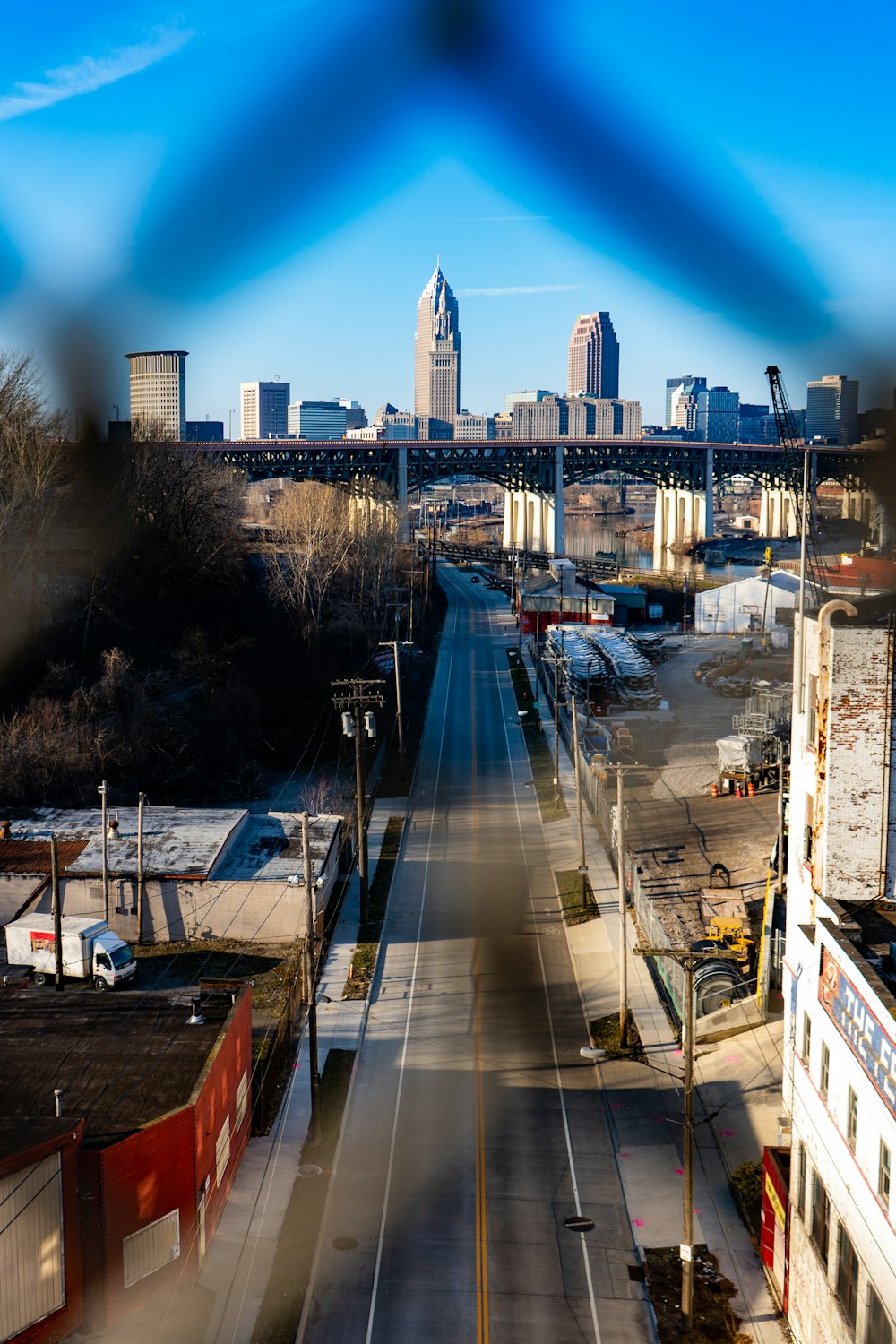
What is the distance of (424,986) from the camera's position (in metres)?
18.7

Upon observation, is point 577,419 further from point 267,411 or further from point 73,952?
point 73,952

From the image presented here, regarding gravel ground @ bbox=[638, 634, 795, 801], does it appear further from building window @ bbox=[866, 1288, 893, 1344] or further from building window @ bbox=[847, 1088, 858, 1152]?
building window @ bbox=[866, 1288, 893, 1344]

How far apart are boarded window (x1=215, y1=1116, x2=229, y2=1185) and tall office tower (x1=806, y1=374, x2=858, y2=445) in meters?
9.12

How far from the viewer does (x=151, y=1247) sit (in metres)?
10.9

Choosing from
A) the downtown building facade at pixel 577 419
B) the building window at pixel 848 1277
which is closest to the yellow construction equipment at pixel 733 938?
the building window at pixel 848 1277

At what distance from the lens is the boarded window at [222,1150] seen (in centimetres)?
1237

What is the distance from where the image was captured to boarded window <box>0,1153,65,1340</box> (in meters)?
9.55

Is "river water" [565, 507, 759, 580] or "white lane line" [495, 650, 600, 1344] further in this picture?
"river water" [565, 507, 759, 580]

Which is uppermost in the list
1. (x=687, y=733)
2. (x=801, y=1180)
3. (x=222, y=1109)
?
(x=687, y=733)

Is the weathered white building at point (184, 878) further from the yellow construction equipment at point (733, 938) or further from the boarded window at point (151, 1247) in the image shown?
the boarded window at point (151, 1247)

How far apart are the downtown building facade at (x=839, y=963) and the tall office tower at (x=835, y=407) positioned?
1.53m

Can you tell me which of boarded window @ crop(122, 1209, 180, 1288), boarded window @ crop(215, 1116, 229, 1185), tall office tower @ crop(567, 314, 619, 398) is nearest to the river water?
tall office tower @ crop(567, 314, 619, 398)

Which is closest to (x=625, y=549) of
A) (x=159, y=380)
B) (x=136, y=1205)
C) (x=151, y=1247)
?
(x=159, y=380)

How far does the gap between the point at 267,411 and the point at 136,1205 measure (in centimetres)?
18005
